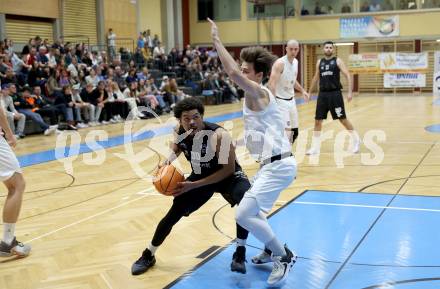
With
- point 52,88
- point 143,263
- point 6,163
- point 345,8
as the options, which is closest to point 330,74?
point 143,263

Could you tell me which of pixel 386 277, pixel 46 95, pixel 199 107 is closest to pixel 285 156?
pixel 199 107

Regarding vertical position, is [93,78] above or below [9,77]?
below

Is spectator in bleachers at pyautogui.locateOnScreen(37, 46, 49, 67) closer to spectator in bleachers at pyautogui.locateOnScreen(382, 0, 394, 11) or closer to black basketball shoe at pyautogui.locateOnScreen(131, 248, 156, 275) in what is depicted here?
black basketball shoe at pyautogui.locateOnScreen(131, 248, 156, 275)

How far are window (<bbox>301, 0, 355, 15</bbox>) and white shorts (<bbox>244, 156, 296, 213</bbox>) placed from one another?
1013 inches

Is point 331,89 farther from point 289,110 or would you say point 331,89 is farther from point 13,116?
point 13,116

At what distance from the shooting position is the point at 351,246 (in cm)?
484

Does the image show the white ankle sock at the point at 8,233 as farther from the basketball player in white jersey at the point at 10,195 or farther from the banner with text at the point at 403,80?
the banner with text at the point at 403,80

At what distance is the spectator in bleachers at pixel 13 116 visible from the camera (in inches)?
509

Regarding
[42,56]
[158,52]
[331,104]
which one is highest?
[158,52]

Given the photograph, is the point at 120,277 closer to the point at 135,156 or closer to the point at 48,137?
the point at 135,156

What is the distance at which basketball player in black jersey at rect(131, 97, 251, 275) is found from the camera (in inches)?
166

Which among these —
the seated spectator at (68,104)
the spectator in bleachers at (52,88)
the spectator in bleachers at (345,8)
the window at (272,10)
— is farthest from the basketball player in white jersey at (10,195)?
the window at (272,10)

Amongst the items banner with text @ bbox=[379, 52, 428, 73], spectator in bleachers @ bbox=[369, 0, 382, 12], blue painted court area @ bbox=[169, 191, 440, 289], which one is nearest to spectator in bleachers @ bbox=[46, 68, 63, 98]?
blue painted court area @ bbox=[169, 191, 440, 289]

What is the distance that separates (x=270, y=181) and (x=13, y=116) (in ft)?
34.6
